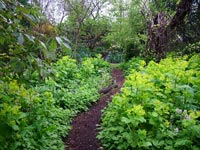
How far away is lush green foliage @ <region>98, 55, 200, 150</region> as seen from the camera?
3.27 metres

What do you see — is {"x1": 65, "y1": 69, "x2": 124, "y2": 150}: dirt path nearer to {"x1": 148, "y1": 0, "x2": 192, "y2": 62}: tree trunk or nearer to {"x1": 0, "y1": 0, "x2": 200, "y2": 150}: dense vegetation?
{"x1": 0, "y1": 0, "x2": 200, "y2": 150}: dense vegetation

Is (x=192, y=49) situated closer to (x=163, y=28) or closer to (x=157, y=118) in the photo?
(x=163, y=28)

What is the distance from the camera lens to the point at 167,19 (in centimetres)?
1147

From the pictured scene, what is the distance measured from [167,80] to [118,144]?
1.55m

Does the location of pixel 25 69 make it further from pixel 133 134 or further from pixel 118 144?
pixel 118 144

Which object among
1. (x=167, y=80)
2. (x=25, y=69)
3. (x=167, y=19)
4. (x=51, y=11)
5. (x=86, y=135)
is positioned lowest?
(x=86, y=135)

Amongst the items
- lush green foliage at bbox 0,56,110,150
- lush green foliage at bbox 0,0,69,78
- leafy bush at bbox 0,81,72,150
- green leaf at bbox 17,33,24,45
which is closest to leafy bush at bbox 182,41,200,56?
lush green foliage at bbox 0,56,110,150

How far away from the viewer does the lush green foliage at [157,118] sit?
10.7ft

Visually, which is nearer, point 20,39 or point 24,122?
point 20,39

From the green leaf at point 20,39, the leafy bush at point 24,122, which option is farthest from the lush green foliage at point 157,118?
the green leaf at point 20,39

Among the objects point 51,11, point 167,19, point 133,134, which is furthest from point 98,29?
point 133,134

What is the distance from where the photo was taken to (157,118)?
3.52 meters

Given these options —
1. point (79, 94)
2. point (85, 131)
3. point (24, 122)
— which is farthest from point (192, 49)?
point (24, 122)

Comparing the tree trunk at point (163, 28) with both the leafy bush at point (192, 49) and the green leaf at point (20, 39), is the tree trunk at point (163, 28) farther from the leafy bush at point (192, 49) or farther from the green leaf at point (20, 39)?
the green leaf at point (20, 39)
